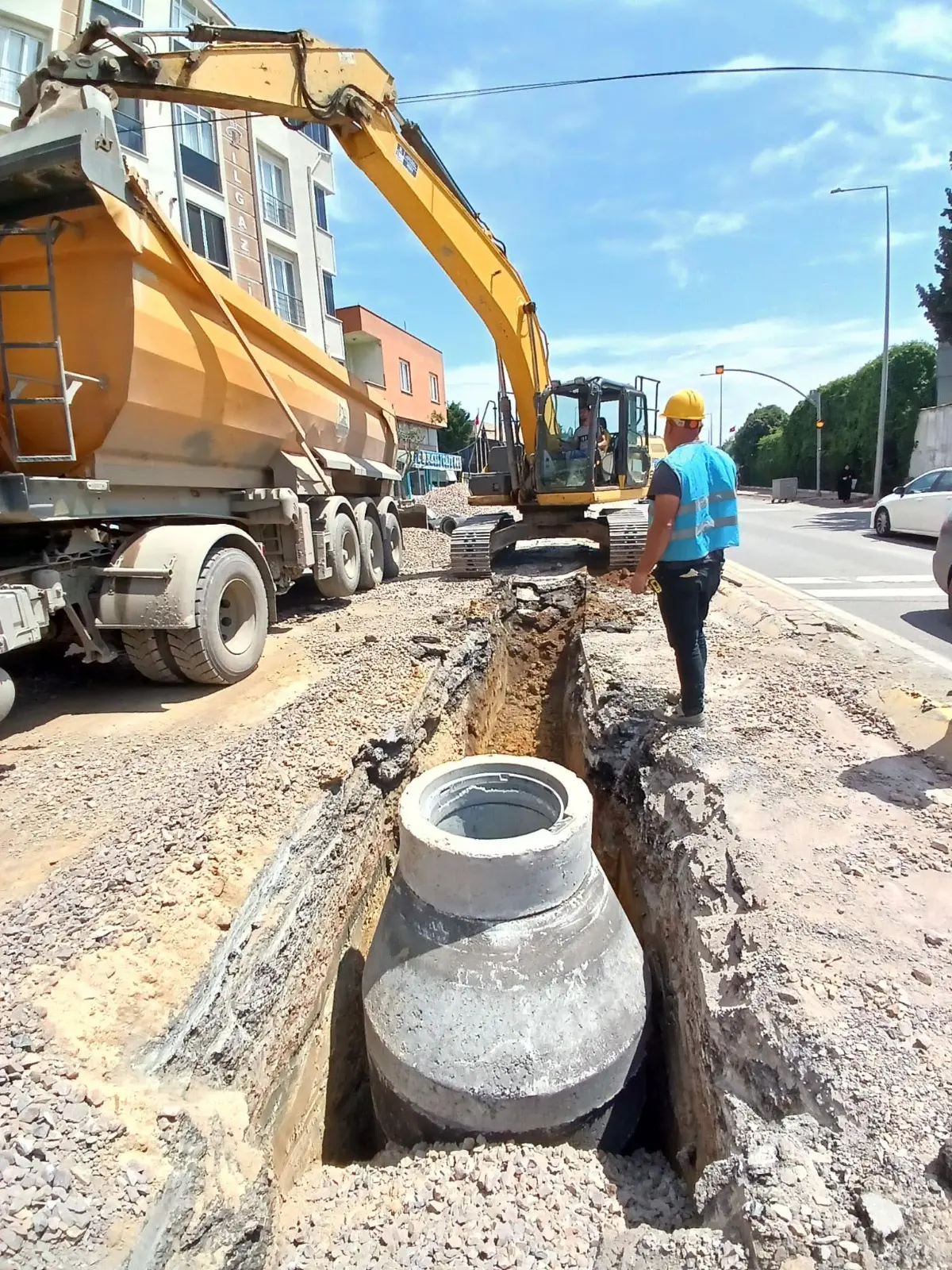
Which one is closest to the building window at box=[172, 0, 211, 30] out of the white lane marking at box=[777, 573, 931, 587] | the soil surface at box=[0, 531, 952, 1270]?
the white lane marking at box=[777, 573, 931, 587]

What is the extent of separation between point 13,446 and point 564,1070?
473 centimetres

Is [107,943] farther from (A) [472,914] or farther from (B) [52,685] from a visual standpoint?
(B) [52,685]

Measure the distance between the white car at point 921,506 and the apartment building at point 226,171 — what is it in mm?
13518

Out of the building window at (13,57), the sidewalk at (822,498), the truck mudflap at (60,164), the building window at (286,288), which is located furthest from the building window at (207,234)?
the sidewalk at (822,498)

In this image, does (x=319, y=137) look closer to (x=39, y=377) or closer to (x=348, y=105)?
(x=348, y=105)

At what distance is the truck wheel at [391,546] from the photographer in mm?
10625

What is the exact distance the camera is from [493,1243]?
2.09m

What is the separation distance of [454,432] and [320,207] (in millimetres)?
21349

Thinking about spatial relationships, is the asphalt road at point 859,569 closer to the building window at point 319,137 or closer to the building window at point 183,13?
the building window at point 183,13

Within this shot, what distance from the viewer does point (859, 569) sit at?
35.9 ft

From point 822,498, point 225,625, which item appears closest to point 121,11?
point 225,625

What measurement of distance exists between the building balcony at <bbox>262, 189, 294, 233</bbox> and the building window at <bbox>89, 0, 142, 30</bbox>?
194 inches

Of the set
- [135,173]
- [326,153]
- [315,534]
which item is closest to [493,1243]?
[135,173]

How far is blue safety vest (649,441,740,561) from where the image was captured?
12.9 feet
